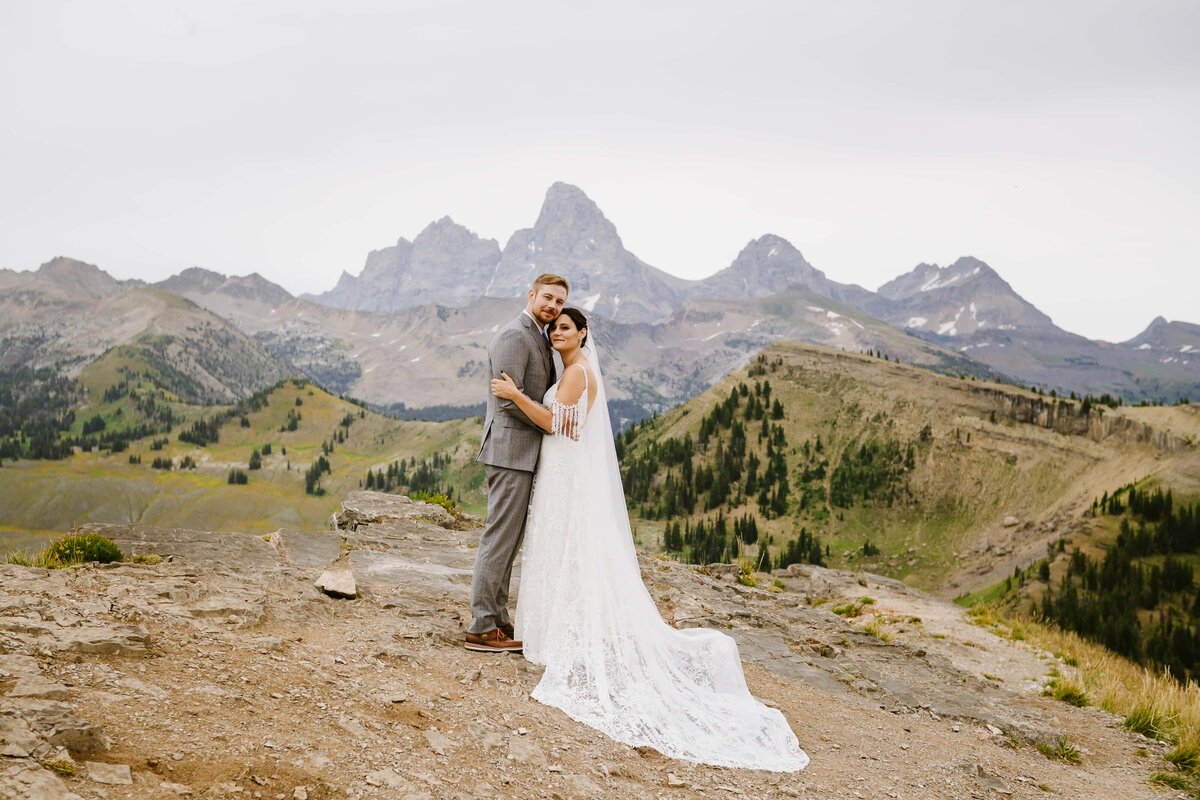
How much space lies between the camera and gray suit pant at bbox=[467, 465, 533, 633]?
8.98 meters

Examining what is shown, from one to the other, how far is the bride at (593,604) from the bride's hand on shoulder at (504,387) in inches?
0.6

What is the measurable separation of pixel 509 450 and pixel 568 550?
1418mm

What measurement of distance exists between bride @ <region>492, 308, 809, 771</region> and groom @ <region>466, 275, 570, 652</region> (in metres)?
0.18

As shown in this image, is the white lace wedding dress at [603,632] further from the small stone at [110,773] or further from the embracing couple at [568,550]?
the small stone at [110,773]

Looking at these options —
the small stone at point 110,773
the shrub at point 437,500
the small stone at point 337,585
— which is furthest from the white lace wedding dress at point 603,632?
the shrub at point 437,500

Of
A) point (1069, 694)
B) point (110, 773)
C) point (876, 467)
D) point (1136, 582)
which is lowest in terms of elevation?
point (1136, 582)

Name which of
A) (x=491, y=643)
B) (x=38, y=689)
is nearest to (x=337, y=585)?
(x=491, y=643)

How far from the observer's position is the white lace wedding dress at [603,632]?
7867 mm

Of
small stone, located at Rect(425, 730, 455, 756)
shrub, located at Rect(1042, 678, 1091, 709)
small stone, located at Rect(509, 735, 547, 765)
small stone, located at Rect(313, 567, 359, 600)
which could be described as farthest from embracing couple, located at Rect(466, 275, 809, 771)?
shrub, located at Rect(1042, 678, 1091, 709)

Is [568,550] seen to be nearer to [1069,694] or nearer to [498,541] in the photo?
[498,541]

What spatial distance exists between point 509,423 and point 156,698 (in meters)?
4.44

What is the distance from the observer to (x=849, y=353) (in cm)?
15800

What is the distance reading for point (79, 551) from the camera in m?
10.4

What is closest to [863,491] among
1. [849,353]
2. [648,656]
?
[849,353]
